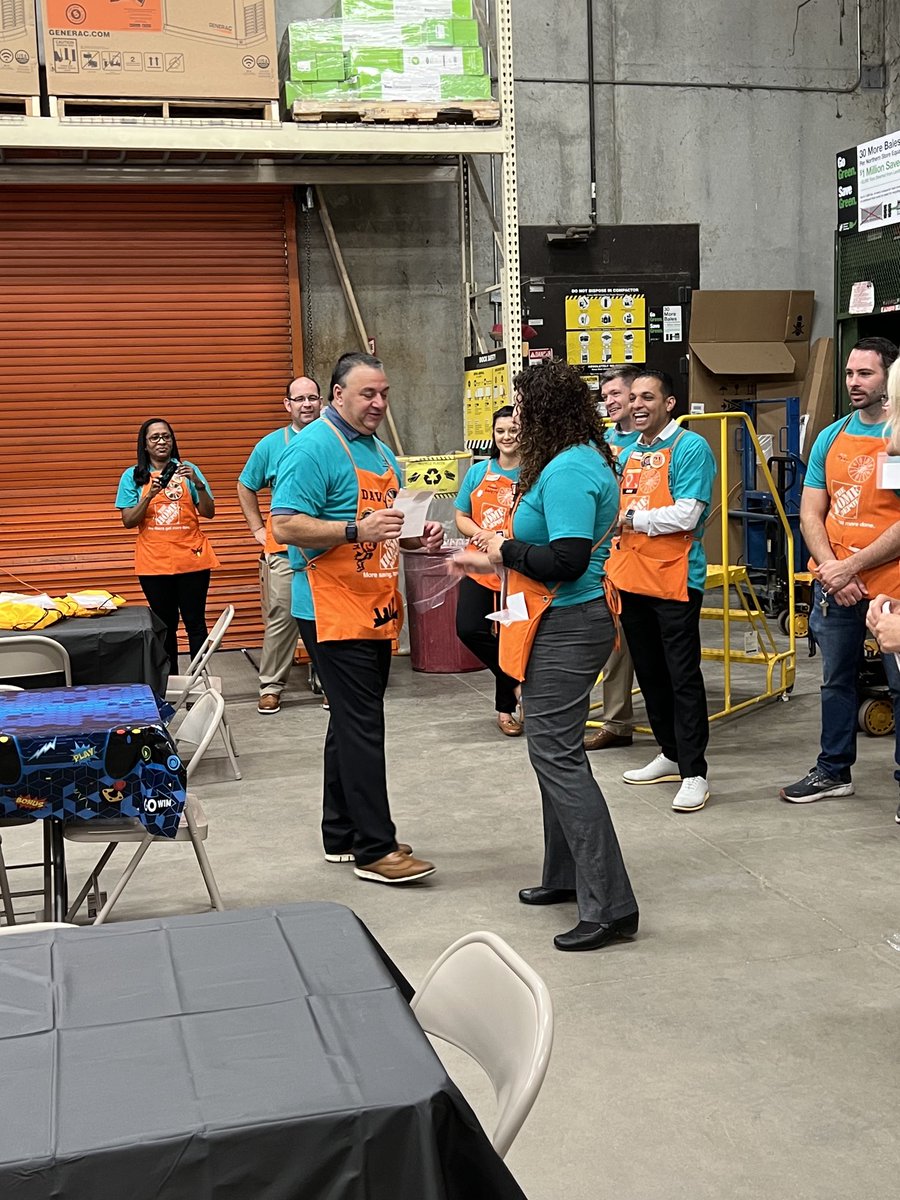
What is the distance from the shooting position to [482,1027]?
202cm

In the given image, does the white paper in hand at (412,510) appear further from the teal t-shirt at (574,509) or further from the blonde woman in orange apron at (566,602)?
the teal t-shirt at (574,509)

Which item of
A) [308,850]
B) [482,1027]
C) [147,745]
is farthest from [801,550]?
[482,1027]

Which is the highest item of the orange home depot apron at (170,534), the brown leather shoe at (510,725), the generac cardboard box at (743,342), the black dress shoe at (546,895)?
the generac cardboard box at (743,342)

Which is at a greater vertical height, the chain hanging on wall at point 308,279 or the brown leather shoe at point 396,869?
the chain hanging on wall at point 308,279

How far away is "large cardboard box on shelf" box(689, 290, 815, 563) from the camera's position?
10.3 meters

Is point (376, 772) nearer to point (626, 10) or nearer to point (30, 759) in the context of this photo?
point (30, 759)

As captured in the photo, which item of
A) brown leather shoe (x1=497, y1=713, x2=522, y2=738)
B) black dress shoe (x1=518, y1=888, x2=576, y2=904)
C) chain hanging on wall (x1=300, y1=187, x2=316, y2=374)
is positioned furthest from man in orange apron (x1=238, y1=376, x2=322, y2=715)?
black dress shoe (x1=518, y1=888, x2=576, y2=904)

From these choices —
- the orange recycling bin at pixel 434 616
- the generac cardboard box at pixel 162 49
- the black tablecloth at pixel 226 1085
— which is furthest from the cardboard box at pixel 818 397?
the black tablecloth at pixel 226 1085

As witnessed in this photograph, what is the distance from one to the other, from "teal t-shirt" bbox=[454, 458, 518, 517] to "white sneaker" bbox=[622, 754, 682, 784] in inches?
63.9

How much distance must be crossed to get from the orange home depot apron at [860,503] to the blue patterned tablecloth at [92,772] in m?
2.79

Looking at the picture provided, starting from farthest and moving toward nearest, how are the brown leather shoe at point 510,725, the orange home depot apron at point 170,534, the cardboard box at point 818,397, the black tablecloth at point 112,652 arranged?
the cardboard box at point 818,397 → the orange home depot apron at point 170,534 → the brown leather shoe at point 510,725 → the black tablecloth at point 112,652

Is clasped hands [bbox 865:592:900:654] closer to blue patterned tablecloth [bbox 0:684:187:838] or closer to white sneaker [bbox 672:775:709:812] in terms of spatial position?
blue patterned tablecloth [bbox 0:684:187:838]

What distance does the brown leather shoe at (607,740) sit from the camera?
6.09 m

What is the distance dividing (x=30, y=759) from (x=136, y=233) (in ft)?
21.5
